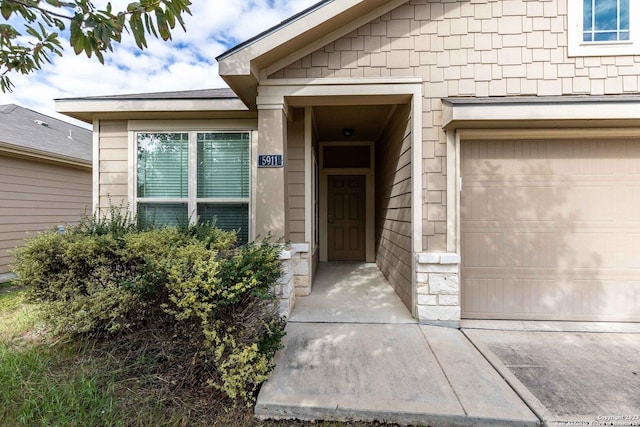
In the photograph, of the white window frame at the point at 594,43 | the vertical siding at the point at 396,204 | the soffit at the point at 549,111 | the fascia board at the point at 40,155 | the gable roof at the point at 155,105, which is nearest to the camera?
the soffit at the point at 549,111

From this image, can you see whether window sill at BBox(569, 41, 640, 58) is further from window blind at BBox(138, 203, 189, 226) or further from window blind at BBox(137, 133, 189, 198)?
window blind at BBox(138, 203, 189, 226)

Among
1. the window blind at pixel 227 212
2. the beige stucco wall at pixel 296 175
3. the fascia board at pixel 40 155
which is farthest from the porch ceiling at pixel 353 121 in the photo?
the fascia board at pixel 40 155

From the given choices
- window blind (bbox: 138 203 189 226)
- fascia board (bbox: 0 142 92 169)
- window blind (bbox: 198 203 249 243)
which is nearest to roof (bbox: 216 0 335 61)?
window blind (bbox: 198 203 249 243)

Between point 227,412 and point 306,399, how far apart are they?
552 mm

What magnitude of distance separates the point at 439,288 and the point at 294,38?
10.7ft

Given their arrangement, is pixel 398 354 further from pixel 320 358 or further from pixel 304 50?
pixel 304 50

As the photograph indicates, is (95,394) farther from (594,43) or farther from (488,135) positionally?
(594,43)

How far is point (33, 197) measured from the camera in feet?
20.2

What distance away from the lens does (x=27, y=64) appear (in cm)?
231

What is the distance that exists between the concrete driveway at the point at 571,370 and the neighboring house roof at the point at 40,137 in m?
8.31

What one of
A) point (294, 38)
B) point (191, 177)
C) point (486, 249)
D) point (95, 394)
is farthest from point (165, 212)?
point (486, 249)

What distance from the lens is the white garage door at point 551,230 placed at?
11.3 feet

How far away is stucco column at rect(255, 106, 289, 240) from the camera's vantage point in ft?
11.4

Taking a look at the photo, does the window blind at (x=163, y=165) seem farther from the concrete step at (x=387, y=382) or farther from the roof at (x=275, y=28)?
the concrete step at (x=387, y=382)
